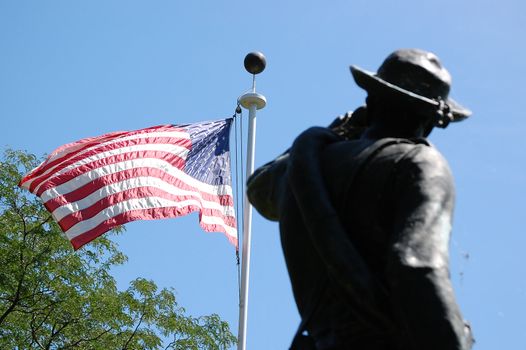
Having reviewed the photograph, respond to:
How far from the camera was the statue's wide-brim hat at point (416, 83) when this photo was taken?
3.22 metres

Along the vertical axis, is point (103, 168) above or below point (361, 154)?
above

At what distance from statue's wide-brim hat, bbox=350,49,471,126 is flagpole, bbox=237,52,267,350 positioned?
10634 mm

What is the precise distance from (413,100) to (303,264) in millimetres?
594

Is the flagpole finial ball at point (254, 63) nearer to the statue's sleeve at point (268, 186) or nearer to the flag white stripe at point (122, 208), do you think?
the flag white stripe at point (122, 208)

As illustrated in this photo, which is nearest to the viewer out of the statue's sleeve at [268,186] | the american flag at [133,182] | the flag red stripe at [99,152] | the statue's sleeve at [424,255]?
the statue's sleeve at [424,255]

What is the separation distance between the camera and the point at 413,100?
10.5 ft

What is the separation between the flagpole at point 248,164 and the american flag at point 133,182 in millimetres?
237

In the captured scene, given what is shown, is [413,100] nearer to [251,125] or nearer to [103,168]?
[103,168]

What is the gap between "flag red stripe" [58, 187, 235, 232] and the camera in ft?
47.0

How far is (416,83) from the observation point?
325cm

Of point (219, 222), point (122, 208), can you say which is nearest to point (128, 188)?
point (122, 208)

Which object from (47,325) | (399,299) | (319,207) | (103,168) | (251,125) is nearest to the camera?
(399,299)

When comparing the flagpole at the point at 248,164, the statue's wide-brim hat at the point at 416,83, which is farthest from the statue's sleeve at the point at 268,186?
the flagpole at the point at 248,164

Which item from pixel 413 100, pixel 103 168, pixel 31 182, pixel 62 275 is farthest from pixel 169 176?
pixel 413 100
